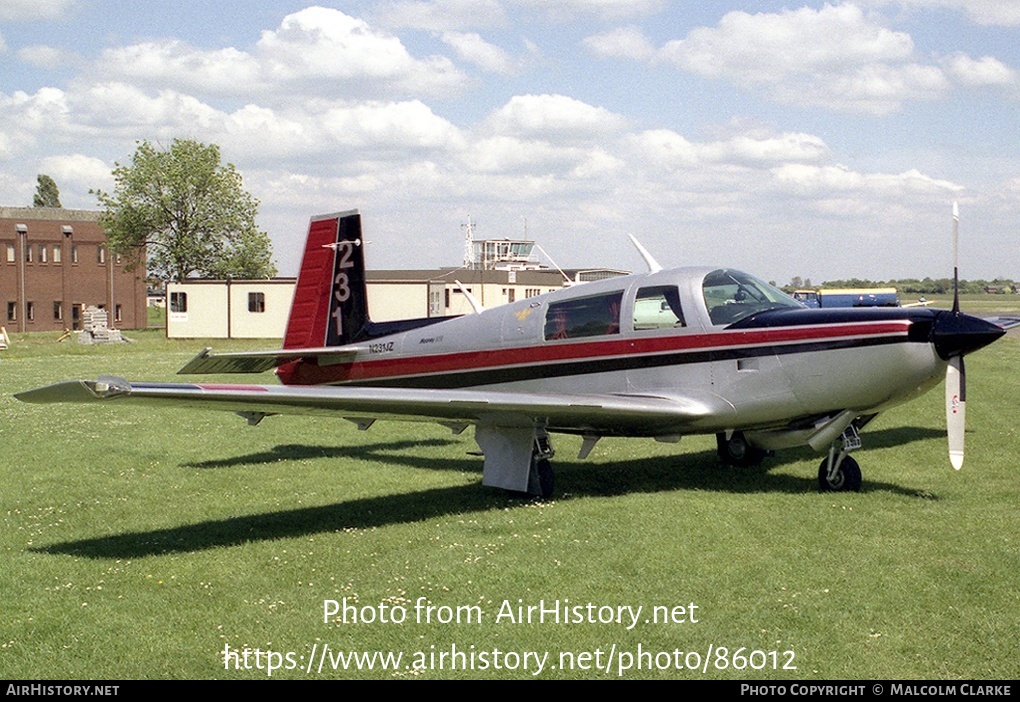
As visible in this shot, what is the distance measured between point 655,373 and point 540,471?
1.64 meters

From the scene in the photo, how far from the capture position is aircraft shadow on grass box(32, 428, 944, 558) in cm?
851

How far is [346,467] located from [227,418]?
6266 millimetres

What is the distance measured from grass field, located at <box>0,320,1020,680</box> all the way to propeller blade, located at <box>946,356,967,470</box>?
56 cm

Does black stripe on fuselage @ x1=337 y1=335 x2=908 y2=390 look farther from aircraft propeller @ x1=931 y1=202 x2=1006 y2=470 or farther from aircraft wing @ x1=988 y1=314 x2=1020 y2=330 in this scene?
aircraft wing @ x1=988 y1=314 x2=1020 y2=330

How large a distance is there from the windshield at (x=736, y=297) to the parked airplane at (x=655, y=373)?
0.05ft

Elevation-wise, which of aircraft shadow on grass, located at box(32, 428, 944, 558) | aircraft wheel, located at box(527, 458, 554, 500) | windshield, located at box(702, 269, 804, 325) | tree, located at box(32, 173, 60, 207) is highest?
tree, located at box(32, 173, 60, 207)

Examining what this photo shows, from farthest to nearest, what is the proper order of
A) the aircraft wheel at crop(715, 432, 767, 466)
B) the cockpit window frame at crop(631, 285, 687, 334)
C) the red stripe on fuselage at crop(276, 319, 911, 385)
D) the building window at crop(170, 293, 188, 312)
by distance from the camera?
the building window at crop(170, 293, 188, 312) < the aircraft wheel at crop(715, 432, 767, 466) < the cockpit window frame at crop(631, 285, 687, 334) < the red stripe on fuselage at crop(276, 319, 911, 385)

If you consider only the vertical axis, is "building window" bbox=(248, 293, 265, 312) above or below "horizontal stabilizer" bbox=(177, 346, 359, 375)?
above

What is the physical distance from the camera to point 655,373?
10297mm

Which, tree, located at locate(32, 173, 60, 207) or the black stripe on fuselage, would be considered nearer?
the black stripe on fuselage

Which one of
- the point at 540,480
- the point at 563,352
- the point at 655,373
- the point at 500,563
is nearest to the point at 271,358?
the point at 563,352

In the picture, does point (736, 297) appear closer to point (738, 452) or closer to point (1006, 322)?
point (738, 452)

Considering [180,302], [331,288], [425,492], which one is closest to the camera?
[425,492]

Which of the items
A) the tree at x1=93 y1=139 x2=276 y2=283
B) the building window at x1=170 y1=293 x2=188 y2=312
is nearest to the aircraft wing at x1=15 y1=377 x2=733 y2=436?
the building window at x1=170 y1=293 x2=188 y2=312
